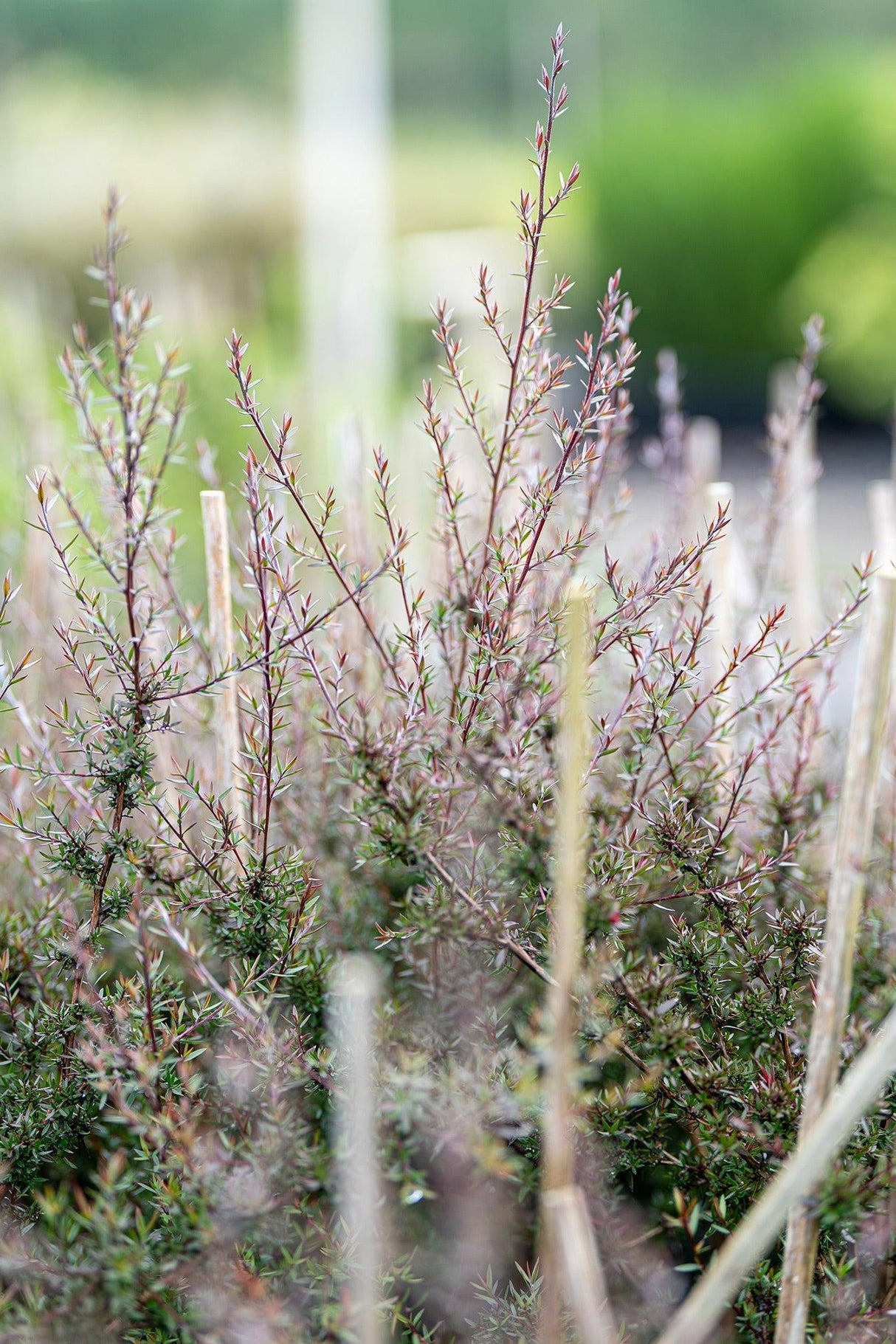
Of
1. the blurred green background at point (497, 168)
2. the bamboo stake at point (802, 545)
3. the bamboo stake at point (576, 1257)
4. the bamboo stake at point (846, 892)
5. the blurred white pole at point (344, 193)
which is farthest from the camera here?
the blurred green background at point (497, 168)

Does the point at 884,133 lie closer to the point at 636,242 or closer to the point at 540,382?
the point at 636,242

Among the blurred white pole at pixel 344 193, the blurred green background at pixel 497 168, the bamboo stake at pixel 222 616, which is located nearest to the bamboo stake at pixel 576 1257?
the bamboo stake at pixel 222 616

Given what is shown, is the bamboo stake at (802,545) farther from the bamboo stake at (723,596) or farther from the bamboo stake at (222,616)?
the bamboo stake at (222,616)

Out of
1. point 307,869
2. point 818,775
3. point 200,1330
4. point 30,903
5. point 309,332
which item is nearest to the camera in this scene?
point 200,1330

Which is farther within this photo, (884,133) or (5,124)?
(884,133)

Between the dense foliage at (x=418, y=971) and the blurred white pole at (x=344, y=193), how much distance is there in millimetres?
5646

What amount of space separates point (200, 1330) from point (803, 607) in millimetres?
1320

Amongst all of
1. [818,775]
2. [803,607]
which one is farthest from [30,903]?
[803,607]

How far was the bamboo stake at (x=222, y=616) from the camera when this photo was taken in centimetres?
103

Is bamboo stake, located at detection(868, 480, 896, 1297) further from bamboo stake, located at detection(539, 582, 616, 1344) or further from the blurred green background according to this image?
the blurred green background

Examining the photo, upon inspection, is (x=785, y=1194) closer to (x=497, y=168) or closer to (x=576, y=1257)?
(x=576, y=1257)

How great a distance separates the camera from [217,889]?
1.05 metres

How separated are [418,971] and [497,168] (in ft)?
31.0

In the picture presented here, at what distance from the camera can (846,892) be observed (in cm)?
77
